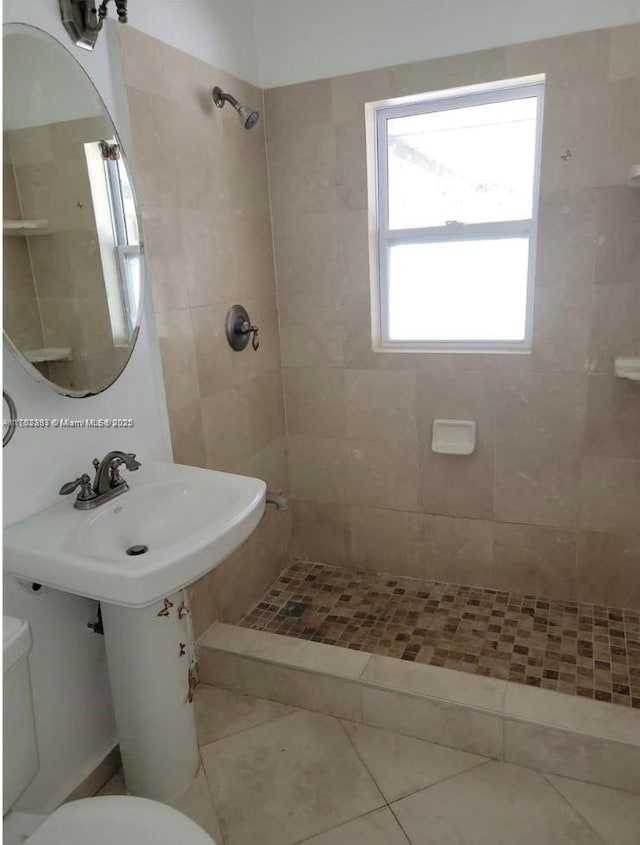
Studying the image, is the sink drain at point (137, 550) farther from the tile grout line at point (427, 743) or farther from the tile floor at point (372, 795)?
the tile grout line at point (427, 743)

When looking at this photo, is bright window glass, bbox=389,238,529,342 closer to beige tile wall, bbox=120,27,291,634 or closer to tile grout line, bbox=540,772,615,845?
beige tile wall, bbox=120,27,291,634

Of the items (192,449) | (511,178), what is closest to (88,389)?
(192,449)

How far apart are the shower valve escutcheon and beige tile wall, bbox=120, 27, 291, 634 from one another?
30 millimetres

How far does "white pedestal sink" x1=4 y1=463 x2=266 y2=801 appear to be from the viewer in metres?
1.36

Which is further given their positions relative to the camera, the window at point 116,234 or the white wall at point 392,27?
the white wall at point 392,27

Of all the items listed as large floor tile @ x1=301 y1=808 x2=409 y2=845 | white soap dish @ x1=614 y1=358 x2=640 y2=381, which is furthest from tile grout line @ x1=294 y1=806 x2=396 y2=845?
white soap dish @ x1=614 y1=358 x2=640 y2=381

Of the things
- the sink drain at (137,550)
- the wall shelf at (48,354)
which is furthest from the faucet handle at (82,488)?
the wall shelf at (48,354)

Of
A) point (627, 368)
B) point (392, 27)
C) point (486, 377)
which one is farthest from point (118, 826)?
point (392, 27)

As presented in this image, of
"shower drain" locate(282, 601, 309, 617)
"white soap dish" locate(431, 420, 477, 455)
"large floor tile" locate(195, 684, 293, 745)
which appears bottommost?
Answer: "large floor tile" locate(195, 684, 293, 745)

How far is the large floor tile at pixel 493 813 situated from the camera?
5.30 ft

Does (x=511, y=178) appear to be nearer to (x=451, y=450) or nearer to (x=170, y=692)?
(x=451, y=450)

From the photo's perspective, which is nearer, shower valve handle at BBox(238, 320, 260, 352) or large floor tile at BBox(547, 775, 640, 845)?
large floor tile at BBox(547, 775, 640, 845)

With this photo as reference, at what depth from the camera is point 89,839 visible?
1.13 m

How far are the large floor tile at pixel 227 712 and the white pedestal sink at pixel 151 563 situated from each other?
0.60ft
